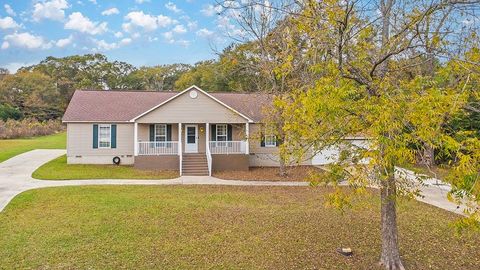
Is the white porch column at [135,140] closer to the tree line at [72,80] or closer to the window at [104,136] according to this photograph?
the window at [104,136]

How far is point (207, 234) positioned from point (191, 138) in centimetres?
A: 1381

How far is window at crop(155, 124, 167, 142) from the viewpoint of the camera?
2156cm

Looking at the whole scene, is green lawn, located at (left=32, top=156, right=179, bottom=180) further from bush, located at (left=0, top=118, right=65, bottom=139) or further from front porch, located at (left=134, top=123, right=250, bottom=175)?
bush, located at (left=0, top=118, right=65, bottom=139)

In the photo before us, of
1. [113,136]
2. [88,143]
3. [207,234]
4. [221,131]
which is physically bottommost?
[207,234]

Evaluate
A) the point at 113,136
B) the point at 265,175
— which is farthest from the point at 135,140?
the point at 265,175

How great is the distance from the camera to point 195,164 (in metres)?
19.9

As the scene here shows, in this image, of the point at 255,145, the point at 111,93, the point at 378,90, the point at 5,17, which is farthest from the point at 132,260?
the point at 5,17

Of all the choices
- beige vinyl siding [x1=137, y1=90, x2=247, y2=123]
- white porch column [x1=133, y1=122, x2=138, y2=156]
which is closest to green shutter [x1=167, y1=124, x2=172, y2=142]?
beige vinyl siding [x1=137, y1=90, x2=247, y2=123]

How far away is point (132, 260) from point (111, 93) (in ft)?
64.6

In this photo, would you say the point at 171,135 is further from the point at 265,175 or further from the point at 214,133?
the point at 265,175

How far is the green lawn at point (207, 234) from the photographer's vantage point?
696cm

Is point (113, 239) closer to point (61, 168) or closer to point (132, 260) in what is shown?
point (132, 260)

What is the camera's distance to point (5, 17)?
30.7 metres

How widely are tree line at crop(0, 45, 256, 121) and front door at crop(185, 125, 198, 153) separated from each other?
21304mm
